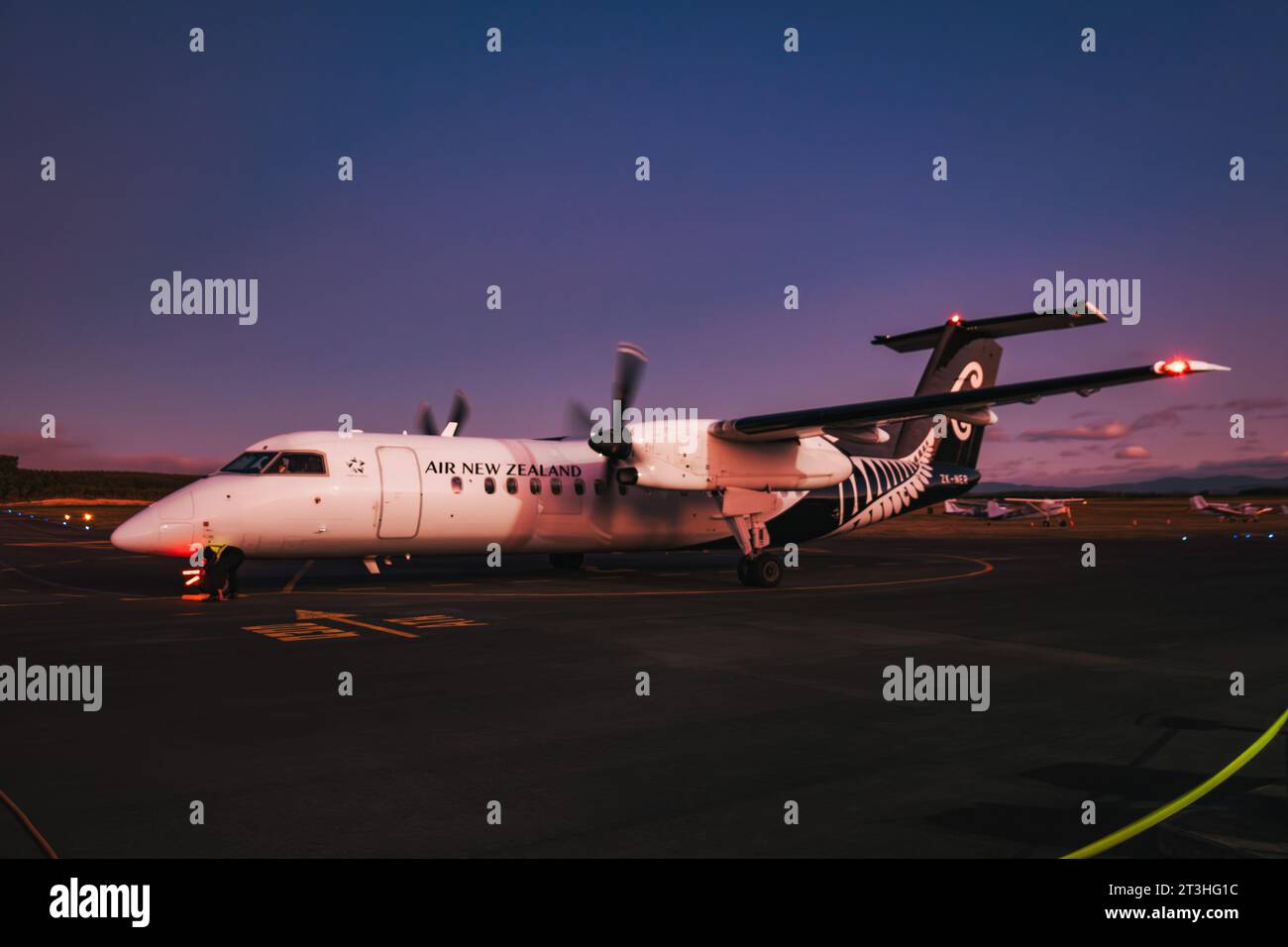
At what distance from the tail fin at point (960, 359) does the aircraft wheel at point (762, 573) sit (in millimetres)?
6452

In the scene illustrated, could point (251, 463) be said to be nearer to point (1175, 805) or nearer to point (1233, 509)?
point (1175, 805)

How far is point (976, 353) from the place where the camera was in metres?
23.8

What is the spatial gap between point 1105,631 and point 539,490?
11.1 meters

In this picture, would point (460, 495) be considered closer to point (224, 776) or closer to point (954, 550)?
point (224, 776)

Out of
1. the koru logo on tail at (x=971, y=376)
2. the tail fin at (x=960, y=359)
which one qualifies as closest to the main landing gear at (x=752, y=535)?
the tail fin at (x=960, y=359)

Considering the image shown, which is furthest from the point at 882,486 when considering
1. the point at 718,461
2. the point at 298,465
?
the point at 298,465

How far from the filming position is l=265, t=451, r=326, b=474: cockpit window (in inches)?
640

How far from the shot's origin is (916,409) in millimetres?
17422

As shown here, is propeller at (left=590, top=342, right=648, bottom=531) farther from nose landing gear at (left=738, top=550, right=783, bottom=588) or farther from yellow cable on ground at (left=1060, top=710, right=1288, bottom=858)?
yellow cable on ground at (left=1060, top=710, right=1288, bottom=858)

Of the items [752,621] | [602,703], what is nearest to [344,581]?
[752,621]

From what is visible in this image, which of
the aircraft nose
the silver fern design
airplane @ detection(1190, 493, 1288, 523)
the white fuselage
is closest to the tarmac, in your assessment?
the aircraft nose

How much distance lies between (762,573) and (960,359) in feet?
30.0

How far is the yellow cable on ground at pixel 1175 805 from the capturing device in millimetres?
4387

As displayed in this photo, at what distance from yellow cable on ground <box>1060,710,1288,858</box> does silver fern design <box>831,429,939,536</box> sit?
1587 centimetres
